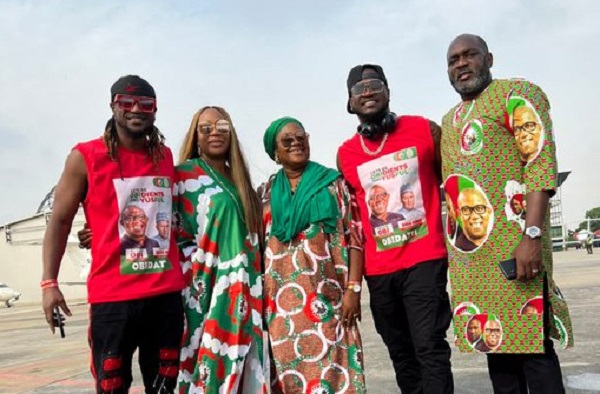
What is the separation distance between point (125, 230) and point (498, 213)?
179 centimetres

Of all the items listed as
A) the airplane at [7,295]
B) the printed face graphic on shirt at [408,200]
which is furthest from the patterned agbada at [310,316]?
the airplane at [7,295]

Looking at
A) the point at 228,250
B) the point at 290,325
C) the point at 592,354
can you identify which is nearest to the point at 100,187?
the point at 228,250

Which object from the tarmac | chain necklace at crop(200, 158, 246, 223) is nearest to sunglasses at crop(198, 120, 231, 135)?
chain necklace at crop(200, 158, 246, 223)

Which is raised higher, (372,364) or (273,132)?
(273,132)

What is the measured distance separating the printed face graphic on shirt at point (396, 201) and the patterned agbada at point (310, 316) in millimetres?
241

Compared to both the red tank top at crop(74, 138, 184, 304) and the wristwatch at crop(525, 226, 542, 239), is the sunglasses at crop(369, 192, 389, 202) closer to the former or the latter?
the wristwatch at crop(525, 226, 542, 239)

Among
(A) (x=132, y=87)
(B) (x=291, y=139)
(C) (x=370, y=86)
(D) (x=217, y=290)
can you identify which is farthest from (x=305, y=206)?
(A) (x=132, y=87)

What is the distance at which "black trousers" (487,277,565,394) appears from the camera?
2.65 metres

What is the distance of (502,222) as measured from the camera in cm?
275

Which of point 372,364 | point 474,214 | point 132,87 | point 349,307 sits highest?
point 132,87

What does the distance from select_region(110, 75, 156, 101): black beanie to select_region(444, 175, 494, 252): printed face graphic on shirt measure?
1596mm

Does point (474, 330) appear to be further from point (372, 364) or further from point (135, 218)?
point (372, 364)

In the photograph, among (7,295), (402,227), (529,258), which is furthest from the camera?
(7,295)

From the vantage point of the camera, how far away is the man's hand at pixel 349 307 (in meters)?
3.20
